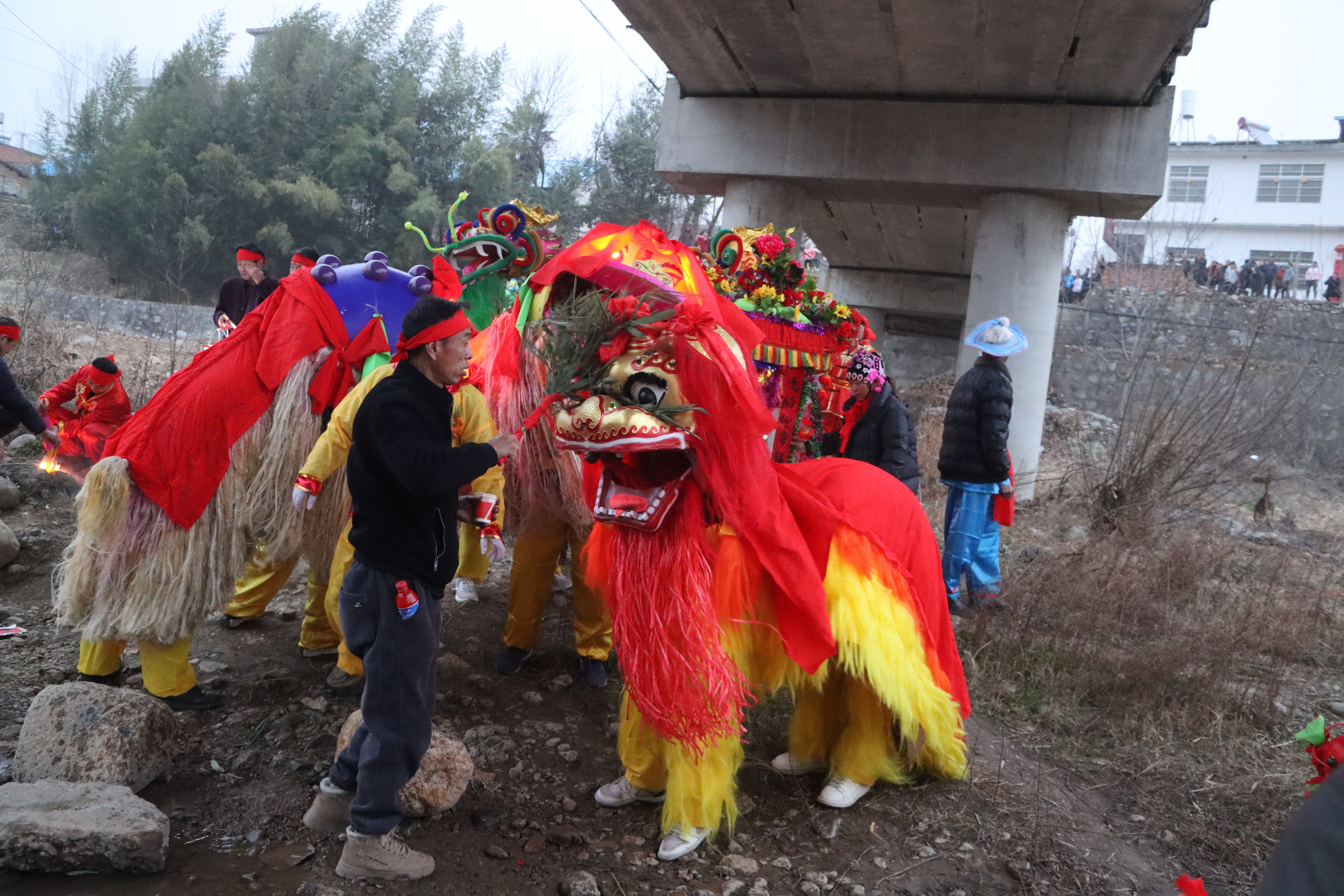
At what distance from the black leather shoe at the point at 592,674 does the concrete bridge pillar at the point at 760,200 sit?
5489 mm

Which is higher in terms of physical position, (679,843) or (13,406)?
(13,406)

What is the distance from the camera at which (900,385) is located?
18.4 metres

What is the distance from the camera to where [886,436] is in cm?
534

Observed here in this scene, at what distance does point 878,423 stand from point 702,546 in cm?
281

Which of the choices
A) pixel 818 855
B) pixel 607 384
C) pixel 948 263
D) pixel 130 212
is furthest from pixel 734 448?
pixel 130 212

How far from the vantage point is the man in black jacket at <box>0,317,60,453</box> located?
5.01 m

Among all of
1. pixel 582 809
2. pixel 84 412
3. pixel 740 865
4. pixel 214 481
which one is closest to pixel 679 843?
pixel 740 865

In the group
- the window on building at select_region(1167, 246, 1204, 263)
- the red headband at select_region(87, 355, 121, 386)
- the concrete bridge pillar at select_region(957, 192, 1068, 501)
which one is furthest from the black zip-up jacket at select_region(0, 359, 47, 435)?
the window on building at select_region(1167, 246, 1204, 263)

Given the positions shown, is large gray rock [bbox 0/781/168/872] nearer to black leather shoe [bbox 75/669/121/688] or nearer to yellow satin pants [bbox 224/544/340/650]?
black leather shoe [bbox 75/669/121/688]

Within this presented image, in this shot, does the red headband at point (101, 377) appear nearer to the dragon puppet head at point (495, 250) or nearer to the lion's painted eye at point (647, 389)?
the dragon puppet head at point (495, 250)

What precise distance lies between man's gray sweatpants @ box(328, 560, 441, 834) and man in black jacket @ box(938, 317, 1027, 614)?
3.92 m

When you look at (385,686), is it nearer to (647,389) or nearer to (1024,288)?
(647,389)

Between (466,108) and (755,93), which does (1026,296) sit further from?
(466,108)

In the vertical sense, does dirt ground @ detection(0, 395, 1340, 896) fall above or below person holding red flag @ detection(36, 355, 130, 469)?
below
